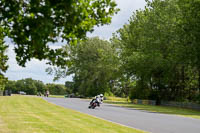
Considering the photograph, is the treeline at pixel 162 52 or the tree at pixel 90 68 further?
the tree at pixel 90 68

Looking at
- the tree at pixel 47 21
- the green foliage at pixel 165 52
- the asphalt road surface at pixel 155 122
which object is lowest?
the asphalt road surface at pixel 155 122

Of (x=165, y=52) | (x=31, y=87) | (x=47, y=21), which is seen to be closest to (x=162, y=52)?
(x=165, y=52)

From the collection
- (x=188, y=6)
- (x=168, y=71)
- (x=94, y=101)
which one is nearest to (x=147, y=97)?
(x=168, y=71)

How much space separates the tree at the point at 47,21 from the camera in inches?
279

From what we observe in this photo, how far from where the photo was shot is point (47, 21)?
6.82m

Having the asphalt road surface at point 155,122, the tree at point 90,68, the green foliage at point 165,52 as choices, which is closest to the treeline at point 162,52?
the green foliage at point 165,52

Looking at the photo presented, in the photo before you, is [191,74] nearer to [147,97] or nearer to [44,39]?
[147,97]

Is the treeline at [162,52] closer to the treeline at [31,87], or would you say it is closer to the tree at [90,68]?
the tree at [90,68]

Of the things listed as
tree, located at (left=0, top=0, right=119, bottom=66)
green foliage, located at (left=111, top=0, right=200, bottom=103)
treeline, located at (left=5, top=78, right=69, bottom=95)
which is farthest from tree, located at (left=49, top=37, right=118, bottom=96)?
tree, located at (left=0, top=0, right=119, bottom=66)

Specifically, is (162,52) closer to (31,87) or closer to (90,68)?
(90,68)

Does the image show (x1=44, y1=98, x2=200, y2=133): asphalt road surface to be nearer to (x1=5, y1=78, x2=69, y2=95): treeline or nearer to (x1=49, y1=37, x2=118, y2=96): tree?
(x1=49, y1=37, x2=118, y2=96): tree

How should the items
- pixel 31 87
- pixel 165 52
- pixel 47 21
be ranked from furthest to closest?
1. pixel 31 87
2. pixel 165 52
3. pixel 47 21

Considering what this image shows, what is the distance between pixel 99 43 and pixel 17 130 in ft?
241

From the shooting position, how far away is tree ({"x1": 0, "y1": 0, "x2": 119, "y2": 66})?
708 centimetres
